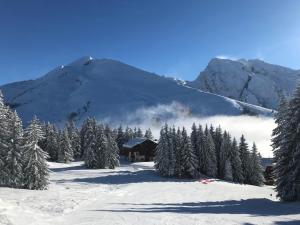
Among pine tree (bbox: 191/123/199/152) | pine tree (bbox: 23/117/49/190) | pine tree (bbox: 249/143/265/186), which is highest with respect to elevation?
pine tree (bbox: 191/123/199/152)

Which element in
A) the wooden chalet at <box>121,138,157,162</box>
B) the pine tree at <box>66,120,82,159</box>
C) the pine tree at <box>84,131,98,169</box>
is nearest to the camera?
the pine tree at <box>84,131,98,169</box>

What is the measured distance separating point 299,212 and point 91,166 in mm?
58870

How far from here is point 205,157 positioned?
86500mm

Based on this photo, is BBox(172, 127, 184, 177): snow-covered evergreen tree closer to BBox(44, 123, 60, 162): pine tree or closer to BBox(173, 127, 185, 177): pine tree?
BBox(173, 127, 185, 177): pine tree

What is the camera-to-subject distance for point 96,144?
279 ft

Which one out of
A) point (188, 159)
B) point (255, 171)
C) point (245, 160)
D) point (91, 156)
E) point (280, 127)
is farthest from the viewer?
point (245, 160)

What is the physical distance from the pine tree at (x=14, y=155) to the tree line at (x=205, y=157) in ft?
111

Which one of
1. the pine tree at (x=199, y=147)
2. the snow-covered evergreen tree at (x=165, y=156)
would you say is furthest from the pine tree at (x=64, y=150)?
the pine tree at (x=199, y=147)

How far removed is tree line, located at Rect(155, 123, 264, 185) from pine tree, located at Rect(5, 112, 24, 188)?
3372 centimetres

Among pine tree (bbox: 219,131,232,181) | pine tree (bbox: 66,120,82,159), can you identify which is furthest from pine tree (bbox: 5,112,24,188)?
pine tree (bbox: 66,120,82,159)

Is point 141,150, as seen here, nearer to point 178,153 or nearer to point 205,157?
point 205,157

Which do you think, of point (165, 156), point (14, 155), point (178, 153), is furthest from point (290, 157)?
point (178, 153)

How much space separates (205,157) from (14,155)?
1921 inches

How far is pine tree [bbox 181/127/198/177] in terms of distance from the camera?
75419mm
